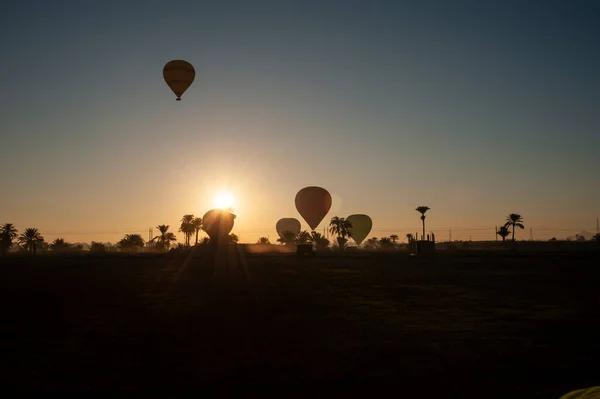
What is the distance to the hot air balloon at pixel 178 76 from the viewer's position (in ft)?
167

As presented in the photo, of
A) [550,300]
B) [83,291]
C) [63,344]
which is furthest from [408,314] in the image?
[83,291]

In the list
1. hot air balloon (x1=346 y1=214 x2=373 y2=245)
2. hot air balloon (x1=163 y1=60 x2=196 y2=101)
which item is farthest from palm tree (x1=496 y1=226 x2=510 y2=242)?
hot air balloon (x1=163 y1=60 x2=196 y2=101)

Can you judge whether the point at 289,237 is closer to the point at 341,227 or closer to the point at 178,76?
the point at 341,227

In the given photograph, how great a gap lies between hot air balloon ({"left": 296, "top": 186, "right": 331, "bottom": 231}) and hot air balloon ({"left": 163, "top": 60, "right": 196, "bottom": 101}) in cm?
7291

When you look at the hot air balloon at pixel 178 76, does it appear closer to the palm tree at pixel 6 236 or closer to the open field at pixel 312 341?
the open field at pixel 312 341

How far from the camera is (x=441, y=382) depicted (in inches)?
370

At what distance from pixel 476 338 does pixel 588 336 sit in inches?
110

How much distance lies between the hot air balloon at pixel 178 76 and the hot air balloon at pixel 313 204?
72.9 m

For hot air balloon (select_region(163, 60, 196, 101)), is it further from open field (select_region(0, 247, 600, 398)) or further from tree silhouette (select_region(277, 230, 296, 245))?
tree silhouette (select_region(277, 230, 296, 245))

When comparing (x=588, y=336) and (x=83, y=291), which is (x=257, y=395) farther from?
(x=83, y=291)

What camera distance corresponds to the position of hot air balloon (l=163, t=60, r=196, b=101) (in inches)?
2000

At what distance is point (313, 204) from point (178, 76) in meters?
74.1

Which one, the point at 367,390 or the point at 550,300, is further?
the point at 550,300

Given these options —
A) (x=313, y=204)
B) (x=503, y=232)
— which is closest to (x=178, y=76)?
(x=313, y=204)
